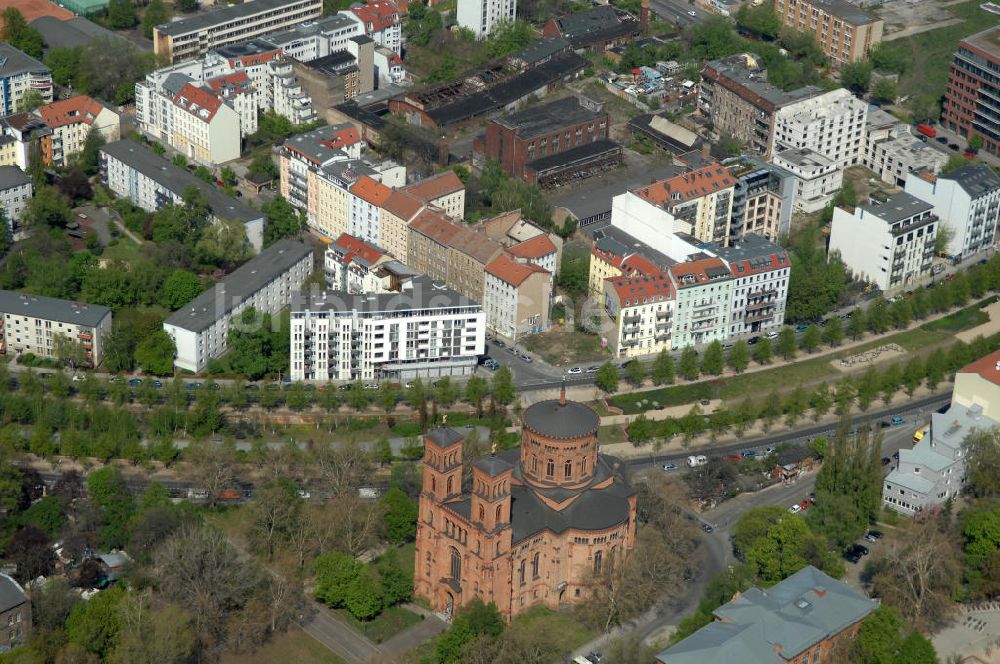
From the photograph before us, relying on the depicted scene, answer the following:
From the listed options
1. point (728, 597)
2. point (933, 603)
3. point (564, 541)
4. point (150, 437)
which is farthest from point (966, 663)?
point (150, 437)

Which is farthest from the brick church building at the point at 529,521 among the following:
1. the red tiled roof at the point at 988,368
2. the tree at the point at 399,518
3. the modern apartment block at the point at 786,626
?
the red tiled roof at the point at 988,368

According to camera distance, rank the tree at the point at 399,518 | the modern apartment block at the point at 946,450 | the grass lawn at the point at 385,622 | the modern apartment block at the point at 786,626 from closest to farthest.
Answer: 1. the modern apartment block at the point at 786,626
2. the grass lawn at the point at 385,622
3. the tree at the point at 399,518
4. the modern apartment block at the point at 946,450

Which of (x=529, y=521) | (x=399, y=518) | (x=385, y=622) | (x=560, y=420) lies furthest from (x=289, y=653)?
(x=560, y=420)

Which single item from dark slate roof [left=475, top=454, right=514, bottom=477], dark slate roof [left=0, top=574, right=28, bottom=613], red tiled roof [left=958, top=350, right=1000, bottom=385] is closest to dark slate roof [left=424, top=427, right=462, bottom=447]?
dark slate roof [left=475, top=454, right=514, bottom=477]

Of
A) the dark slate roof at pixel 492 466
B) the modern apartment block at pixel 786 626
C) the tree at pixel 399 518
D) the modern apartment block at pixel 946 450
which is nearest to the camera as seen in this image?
the modern apartment block at pixel 786 626

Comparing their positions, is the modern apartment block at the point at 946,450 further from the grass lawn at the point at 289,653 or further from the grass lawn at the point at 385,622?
the grass lawn at the point at 289,653

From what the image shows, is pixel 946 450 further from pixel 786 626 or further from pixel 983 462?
pixel 786 626
